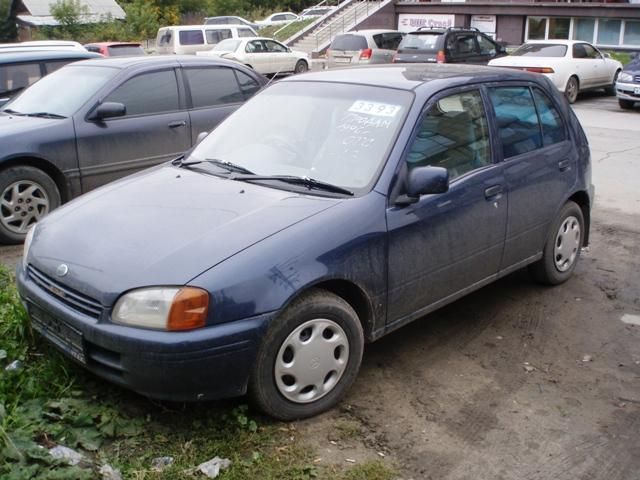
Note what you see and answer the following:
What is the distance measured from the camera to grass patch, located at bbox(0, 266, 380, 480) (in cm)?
323

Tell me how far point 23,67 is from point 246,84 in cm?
279

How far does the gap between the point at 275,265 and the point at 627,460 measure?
191 centimetres

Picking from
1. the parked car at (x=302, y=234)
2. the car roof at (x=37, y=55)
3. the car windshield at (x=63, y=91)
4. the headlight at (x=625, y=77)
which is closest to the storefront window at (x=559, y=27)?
the headlight at (x=625, y=77)

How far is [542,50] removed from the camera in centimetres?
1908

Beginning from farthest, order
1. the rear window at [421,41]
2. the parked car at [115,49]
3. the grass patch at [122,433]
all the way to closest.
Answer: the rear window at [421,41] → the parked car at [115,49] → the grass patch at [122,433]

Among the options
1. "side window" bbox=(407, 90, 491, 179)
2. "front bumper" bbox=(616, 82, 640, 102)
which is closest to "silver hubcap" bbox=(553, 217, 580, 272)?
"side window" bbox=(407, 90, 491, 179)

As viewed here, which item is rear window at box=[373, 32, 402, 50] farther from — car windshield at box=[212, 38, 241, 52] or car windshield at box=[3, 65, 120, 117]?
car windshield at box=[3, 65, 120, 117]

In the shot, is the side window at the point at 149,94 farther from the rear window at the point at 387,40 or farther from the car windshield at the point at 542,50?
the rear window at the point at 387,40

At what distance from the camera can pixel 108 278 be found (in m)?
3.45

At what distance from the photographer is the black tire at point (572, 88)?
729 inches

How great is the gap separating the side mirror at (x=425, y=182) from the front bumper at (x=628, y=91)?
14.6 meters

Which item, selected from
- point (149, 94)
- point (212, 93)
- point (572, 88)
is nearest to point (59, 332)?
point (149, 94)

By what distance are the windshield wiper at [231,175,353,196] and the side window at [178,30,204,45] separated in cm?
2508

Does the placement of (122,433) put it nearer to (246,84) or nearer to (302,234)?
(302,234)
